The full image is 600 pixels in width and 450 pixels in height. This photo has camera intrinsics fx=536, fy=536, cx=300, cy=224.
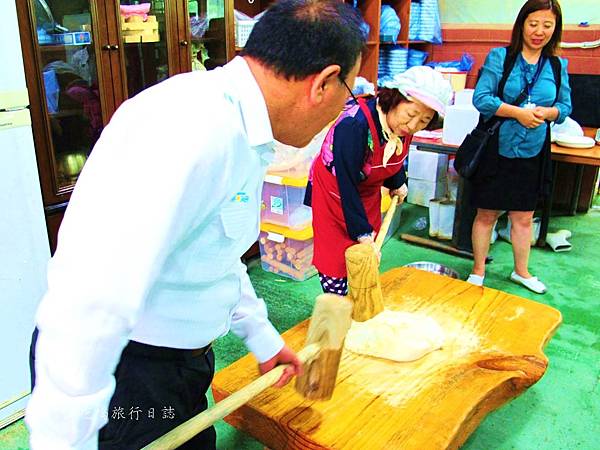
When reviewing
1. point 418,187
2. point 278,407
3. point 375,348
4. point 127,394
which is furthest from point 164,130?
point 418,187

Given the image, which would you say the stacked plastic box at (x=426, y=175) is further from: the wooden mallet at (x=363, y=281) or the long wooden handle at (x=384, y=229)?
the wooden mallet at (x=363, y=281)

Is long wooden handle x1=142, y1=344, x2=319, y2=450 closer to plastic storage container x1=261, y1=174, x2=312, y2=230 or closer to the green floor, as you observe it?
the green floor

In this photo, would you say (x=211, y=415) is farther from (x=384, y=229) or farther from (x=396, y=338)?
(x=384, y=229)

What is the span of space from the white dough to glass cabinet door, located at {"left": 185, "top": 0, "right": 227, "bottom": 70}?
181cm

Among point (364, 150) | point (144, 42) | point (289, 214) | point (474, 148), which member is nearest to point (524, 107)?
point (474, 148)

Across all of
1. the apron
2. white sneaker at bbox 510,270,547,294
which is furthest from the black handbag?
the apron

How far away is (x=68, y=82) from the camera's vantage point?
7.89 feet

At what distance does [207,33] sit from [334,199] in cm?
152

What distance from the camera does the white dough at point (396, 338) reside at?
1.71 m

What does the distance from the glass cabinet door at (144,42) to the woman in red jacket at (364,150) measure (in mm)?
1123

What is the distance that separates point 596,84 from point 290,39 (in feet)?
13.2

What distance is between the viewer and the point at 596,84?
4.08m

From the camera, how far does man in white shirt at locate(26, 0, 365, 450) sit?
690 mm

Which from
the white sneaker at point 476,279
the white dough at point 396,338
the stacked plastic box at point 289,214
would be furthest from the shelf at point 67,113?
the white sneaker at point 476,279
